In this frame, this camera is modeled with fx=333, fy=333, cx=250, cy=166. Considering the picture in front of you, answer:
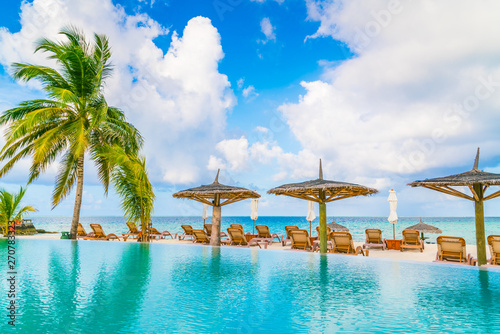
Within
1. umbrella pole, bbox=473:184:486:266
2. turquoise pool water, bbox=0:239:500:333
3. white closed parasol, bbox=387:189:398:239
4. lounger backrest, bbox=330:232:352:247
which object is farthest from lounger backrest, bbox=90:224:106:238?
umbrella pole, bbox=473:184:486:266

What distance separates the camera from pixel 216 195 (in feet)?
40.8

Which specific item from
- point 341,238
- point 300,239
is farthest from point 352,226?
point 341,238

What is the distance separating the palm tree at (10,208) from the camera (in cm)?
1523

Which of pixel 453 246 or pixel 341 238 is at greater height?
pixel 341 238

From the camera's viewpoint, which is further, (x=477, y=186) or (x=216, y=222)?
(x=216, y=222)

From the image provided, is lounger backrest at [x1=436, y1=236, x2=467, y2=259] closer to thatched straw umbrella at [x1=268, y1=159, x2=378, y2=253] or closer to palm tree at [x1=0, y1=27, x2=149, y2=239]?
thatched straw umbrella at [x1=268, y1=159, x2=378, y2=253]

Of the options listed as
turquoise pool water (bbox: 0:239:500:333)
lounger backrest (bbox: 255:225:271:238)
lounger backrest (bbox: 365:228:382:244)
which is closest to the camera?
turquoise pool water (bbox: 0:239:500:333)

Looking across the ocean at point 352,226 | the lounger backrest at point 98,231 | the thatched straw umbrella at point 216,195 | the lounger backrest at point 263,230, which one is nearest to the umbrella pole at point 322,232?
the thatched straw umbrella at point 216,195

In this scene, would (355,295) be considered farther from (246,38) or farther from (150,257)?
(246,38)

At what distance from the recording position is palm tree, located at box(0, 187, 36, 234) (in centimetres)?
1523

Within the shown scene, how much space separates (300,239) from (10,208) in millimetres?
13392

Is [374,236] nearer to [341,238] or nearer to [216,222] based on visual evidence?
[341,238]

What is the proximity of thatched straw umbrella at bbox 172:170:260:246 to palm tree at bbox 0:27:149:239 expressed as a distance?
12.4 feet

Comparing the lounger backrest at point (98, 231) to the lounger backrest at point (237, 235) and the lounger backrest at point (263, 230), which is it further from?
the lounger backrest at point (263, 230)
